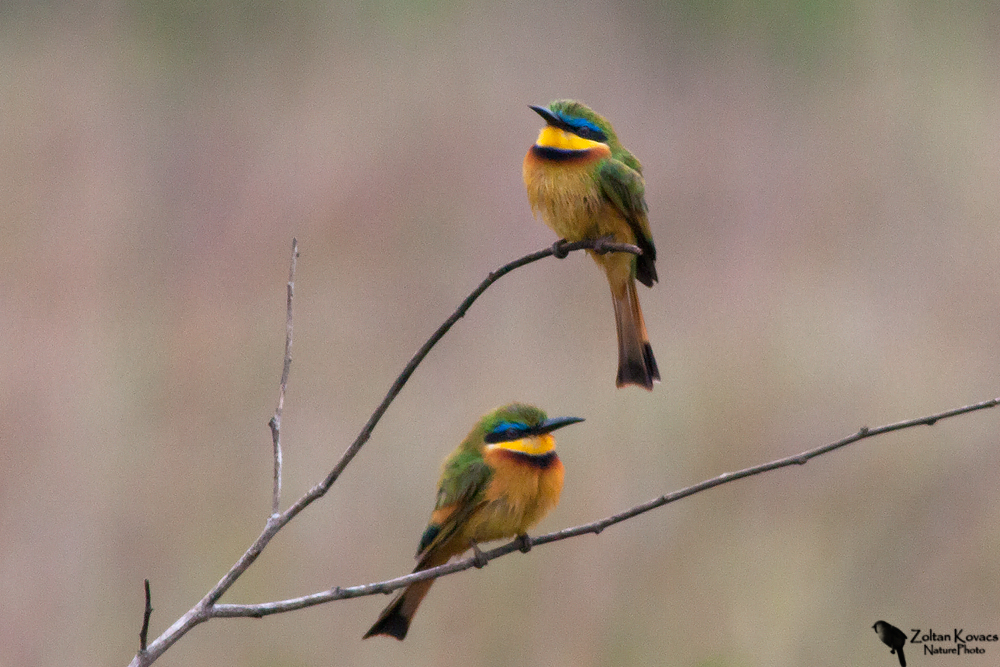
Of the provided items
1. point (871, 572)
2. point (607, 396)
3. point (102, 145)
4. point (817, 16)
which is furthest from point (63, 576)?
point (817, 16)

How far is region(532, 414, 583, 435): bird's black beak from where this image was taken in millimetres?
1534

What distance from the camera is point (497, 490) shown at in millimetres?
1710

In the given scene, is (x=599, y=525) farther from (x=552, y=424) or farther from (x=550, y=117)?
(x=550, y=117)

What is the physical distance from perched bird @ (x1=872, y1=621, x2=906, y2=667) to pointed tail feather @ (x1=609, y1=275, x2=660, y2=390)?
0.74m

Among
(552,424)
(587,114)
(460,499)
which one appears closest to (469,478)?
(460,499)

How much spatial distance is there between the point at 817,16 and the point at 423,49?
123 cm

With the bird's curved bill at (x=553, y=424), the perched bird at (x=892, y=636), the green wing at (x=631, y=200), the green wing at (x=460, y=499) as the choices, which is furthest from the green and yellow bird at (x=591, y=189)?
the perched bird at (x=892, y=636)

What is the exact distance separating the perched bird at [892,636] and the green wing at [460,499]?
2.74ft

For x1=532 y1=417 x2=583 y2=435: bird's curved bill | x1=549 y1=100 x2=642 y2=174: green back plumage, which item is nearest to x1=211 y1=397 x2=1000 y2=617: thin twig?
x1=532 y1=417 x2=583 y2=435: bird's curved bill

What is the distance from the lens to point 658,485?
2766 millimetres

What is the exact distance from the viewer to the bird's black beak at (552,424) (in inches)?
60.4

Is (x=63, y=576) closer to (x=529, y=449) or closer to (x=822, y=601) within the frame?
(x=529, y=449)

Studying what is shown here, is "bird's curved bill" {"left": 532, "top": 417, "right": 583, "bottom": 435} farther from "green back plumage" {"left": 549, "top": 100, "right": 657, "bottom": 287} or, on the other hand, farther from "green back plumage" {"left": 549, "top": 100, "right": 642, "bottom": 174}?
"green back plumage" {"left": 549, "top": 100, "right": 642, "bottom": 174}

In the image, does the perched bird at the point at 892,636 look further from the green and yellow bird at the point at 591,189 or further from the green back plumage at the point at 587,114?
the green back plumage at the point at 587,114
